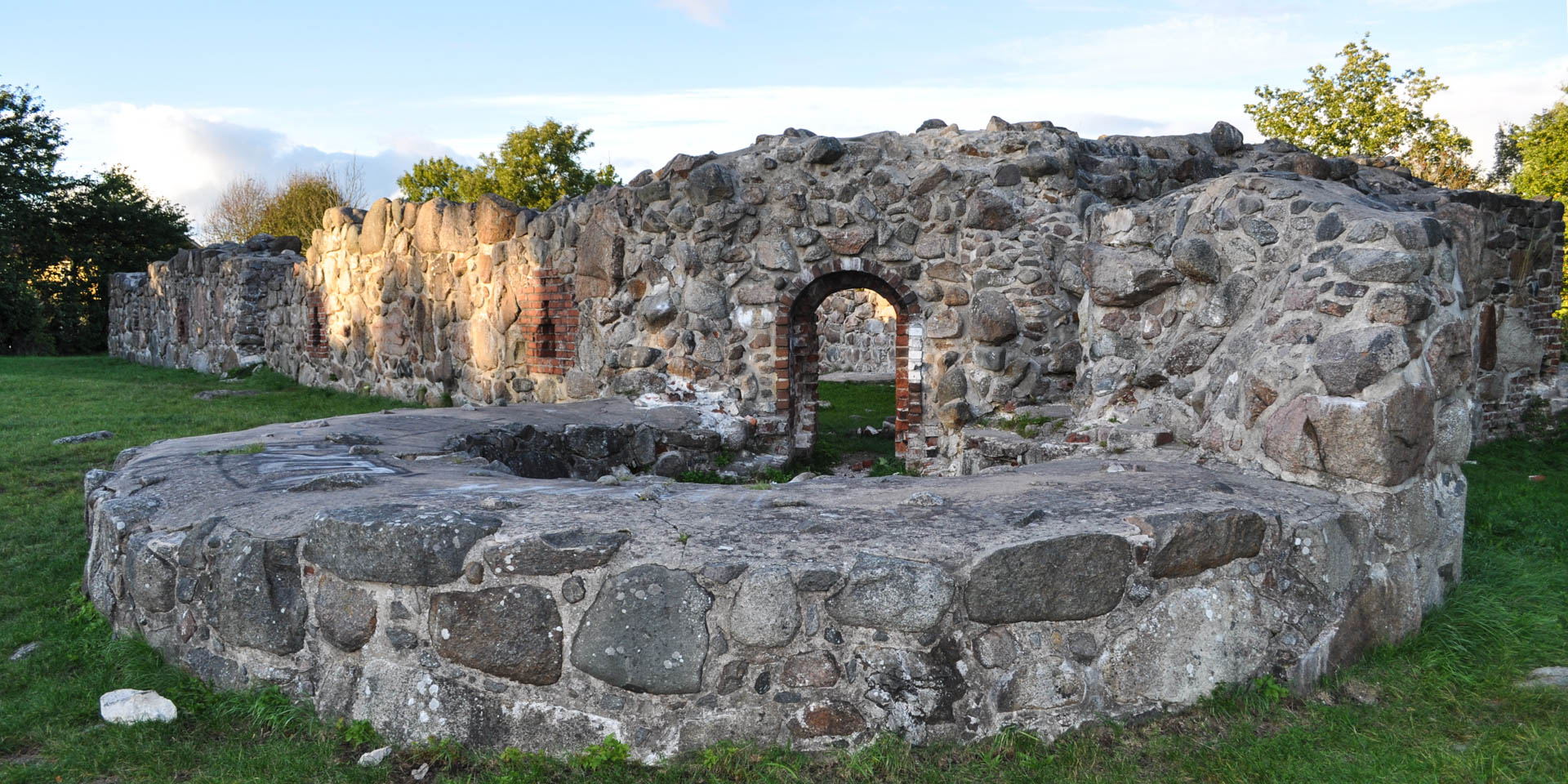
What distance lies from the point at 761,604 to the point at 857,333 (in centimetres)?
1551

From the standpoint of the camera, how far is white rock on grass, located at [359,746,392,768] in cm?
306

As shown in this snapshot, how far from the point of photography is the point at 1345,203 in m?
4.66

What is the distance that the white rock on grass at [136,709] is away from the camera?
3344 millimetres

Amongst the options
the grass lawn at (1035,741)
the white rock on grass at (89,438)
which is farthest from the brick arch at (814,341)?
the white rock on grass at (89,438)

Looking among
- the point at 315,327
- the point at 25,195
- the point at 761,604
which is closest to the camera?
the point at 761,604

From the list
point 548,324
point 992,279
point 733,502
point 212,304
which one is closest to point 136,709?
point 733,502

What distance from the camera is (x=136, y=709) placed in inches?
132

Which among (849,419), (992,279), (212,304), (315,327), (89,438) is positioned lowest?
(849,419)

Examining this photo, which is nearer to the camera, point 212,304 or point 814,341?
point 814,341

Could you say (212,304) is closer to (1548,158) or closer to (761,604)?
(761,604)

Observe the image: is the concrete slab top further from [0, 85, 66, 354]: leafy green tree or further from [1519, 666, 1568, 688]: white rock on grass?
[0, 85, 66, 354]: leafy green tree

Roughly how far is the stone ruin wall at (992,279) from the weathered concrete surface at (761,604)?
0.83 metres

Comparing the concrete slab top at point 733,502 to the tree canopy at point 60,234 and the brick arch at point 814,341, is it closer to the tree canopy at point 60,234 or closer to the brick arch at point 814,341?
the brick arch at point 814,341

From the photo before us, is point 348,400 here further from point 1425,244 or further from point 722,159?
point 1425,244
